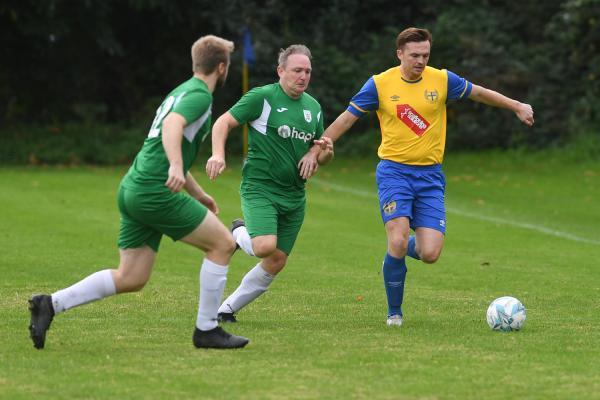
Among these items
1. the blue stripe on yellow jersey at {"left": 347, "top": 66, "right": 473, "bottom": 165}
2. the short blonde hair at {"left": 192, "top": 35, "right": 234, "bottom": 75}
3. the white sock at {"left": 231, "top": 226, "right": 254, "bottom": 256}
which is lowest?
the white sock at {"left": 231, "top": 226, "right": 254, "bottom": 256}

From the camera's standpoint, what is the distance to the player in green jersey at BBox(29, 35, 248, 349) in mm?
7379

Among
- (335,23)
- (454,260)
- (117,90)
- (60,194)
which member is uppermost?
(335,23)

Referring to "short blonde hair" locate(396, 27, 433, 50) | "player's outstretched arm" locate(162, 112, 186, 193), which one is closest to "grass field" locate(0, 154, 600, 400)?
"player's outstretched arm" locate(162, 112, 186, 193)

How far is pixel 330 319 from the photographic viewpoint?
9.34 m

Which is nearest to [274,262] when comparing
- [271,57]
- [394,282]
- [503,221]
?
[394,282]

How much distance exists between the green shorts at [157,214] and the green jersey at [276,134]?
1.52 meters

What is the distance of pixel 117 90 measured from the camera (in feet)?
110

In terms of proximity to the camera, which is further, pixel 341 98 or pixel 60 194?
pixel 341 98

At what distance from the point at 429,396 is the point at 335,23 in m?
29.4

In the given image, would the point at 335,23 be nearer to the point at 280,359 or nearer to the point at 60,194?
the point at 60,194

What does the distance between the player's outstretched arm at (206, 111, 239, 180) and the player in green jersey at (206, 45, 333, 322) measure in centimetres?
2

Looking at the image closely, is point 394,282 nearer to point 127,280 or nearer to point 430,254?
point 430,254

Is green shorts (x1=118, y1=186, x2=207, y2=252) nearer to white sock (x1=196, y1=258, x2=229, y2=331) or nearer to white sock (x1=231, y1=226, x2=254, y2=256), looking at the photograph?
white sock (x1=196, y1=258, x2=229, y2=331)

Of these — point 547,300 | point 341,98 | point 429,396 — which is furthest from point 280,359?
point 341,98
